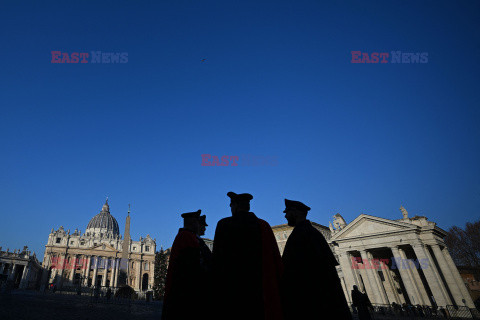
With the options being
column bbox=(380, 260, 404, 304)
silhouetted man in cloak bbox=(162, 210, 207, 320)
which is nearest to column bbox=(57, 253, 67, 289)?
column bbox=(380, 260, 404, 304)

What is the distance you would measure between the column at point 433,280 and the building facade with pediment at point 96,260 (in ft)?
179

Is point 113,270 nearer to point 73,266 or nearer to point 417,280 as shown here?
Answer: point 73,266

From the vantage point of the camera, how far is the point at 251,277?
3.35 metres

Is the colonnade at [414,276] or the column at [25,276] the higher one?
the column at [25,276]

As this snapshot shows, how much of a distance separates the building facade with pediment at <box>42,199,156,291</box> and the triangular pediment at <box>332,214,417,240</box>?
47.0m

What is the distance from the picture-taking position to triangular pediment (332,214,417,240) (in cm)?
2904

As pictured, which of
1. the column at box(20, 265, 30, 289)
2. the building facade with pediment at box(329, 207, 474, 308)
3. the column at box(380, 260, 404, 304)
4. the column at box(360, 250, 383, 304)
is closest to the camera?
the building facade with pediment at box(329, 207, 474, 308)

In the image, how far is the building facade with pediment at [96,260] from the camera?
6128 centimetres

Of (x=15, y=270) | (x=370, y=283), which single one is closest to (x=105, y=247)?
(x=15, y=270)

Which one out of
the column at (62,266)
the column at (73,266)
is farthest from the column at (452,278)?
the column at (73,266)

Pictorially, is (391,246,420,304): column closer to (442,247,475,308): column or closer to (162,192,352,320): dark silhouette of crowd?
(442,247,475,308): column

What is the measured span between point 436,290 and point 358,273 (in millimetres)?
8399

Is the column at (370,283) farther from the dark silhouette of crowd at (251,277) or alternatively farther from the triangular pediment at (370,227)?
the dark silhouette of crowd at (251,277)

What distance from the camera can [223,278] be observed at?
11.0ft
